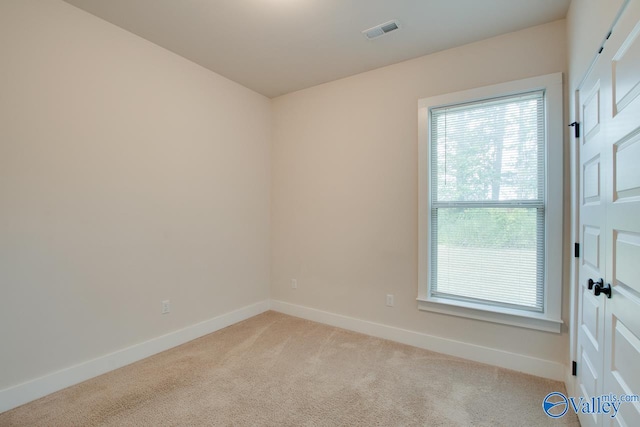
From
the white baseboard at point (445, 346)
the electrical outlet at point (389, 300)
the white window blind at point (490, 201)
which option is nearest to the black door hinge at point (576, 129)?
the white window blind at point (490, 201)

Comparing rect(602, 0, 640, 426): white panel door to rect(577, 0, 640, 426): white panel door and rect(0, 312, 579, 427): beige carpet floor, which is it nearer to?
rect(577, 0, 640, 426): white panel door

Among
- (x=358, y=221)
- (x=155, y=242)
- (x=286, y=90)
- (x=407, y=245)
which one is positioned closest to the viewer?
(x=155, y=242)

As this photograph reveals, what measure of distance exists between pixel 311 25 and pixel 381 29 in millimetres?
587

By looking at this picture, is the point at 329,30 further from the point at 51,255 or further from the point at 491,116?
the point at 51,255

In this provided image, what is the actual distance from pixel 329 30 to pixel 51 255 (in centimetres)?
277

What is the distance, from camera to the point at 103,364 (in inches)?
91.1

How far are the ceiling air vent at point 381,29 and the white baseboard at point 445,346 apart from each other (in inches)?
109

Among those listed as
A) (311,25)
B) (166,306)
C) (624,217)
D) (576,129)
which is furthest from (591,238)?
(166,306)

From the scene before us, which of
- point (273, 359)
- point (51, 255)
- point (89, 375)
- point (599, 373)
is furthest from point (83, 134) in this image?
point (599, 373)

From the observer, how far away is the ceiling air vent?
91.8 inches

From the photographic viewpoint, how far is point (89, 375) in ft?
7.32

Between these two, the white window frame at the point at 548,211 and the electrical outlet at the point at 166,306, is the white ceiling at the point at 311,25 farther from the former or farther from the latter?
the electrical outlet at the point at 166,306

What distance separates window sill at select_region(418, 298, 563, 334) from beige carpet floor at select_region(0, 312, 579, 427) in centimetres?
39

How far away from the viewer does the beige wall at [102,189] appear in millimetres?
1940
